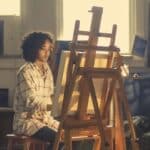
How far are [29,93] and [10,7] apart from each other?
2183 millimetres

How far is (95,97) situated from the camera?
3.67 meters

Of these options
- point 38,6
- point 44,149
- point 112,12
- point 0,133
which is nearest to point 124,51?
point 112,12

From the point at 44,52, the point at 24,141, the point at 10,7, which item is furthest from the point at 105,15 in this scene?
the point at 24,141

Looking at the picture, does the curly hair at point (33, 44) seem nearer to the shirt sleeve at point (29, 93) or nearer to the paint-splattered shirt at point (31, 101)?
the paint-splattered shirt at point (31, 101)

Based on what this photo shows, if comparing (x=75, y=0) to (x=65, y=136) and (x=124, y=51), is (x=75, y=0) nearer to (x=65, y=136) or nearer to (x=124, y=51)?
(x=124, y=51)

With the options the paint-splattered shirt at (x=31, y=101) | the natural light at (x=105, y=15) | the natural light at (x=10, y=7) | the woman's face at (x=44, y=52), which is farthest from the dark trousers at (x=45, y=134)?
the natural light at (x=10, y=7)

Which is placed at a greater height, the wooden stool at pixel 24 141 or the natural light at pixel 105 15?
the natural light at pixel 105 15

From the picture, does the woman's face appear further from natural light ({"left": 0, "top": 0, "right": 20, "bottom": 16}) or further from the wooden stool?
natural light ({"left": 0, "top": 0, "right": 20, "bottom": 16})

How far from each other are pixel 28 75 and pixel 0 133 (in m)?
1.87

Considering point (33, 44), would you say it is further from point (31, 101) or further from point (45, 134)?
point (45, 134)

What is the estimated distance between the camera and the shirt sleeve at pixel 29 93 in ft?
13.4

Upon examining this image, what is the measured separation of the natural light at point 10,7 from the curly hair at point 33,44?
Answer: 5.78 ft

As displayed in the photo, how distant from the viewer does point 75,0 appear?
6.02 metres

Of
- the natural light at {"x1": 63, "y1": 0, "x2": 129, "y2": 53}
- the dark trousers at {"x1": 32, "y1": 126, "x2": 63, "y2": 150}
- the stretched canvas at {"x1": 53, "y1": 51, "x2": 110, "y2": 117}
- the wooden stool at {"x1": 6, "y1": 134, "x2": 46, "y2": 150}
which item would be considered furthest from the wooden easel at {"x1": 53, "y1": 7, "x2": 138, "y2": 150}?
the natural light at {"x1": 63, "y1": 0, "x2": 129, "y2": 53}
